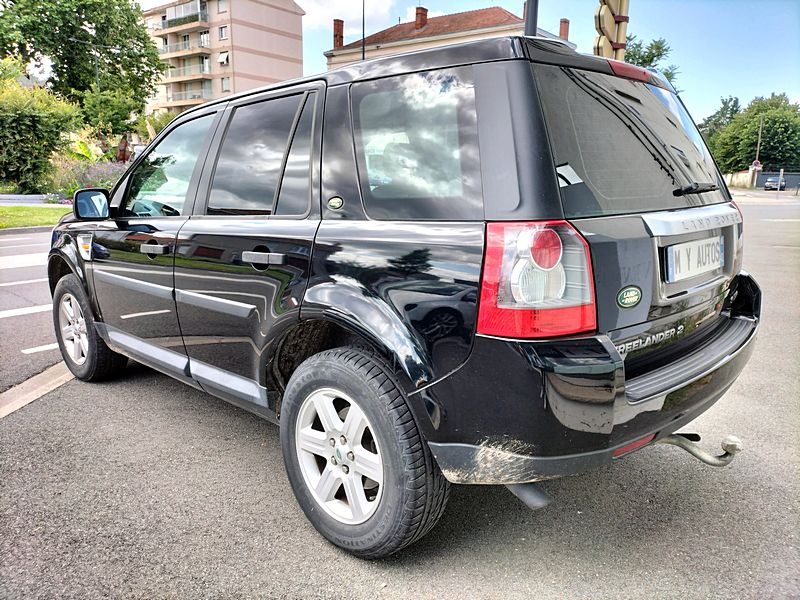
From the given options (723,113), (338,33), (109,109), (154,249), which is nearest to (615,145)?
(154,249)

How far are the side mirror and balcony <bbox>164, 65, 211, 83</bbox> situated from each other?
61156mm

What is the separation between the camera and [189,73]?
60.4m

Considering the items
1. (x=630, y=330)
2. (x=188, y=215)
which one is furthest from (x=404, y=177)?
(x=188, y=215)

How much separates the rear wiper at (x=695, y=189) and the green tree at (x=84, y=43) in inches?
1531

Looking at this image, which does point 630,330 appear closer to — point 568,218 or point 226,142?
point 568,218

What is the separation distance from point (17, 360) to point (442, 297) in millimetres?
4134

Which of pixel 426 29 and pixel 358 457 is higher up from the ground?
pixel 426 29

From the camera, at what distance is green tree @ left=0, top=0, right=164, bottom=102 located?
1379 inches

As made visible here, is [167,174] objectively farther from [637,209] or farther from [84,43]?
[84,43]

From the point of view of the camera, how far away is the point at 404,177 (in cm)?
210

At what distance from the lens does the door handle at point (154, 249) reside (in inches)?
120

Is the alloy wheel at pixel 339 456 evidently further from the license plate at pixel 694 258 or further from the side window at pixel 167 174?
the side window at pixel 167 174

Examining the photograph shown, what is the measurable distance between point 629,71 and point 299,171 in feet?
4.47

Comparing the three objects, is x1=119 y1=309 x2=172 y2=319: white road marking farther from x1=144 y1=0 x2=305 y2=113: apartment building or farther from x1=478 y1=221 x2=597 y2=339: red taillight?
x1=144 y1=0 x2=305 y2=113: apartment building
